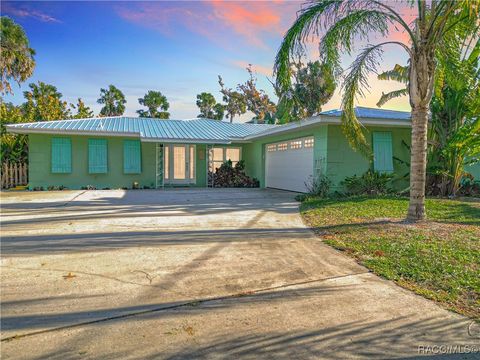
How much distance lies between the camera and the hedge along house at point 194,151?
11.8 m

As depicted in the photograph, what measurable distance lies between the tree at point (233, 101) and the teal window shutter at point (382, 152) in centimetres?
2520

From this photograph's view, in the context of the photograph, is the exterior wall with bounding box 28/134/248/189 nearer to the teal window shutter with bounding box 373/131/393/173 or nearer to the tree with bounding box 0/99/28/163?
the tree with bounding box 0/99/28/163

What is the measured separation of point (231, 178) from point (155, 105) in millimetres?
20874

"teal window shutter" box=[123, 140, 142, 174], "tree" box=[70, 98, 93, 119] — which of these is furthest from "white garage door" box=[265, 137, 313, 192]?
"tree" box=[70, 98, 93, 119]

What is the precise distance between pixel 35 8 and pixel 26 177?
9.71 metres

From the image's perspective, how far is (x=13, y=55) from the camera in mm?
17031

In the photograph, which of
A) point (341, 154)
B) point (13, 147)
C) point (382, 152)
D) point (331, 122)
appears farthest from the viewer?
point (13, 147)

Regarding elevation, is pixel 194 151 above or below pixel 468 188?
above

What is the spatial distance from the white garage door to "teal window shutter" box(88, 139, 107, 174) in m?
8.24

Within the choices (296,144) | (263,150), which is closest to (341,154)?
(296,144)

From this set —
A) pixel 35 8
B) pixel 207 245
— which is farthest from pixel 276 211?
pixel 35 8

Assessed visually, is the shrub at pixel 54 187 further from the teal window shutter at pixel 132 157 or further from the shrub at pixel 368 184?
the shrub at pixel 368 184

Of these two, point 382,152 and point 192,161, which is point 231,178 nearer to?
point 192,161

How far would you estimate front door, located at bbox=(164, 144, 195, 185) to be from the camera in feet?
56.1
